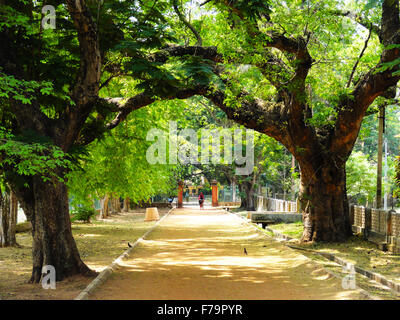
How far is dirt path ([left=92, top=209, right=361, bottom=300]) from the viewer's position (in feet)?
29.3

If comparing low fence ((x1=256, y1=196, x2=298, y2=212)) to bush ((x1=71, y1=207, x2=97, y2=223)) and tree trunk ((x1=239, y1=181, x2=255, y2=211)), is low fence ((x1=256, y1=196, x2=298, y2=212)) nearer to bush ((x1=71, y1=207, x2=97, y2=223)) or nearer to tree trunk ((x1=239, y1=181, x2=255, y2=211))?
tree trunk ((x1=239, y1=181, x2=255, y2=211))

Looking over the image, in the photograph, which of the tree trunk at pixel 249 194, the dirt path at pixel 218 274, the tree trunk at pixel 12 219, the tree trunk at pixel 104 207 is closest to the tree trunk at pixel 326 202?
the dirt path at pixel 218 274

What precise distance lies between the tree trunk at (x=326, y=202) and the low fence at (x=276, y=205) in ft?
35.7

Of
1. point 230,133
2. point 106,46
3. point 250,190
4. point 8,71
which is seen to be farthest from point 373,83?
point 250,190

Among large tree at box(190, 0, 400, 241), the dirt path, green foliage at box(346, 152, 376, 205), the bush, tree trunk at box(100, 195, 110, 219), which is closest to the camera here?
the dirt path

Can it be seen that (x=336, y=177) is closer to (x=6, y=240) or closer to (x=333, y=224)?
(x=333, y=224)

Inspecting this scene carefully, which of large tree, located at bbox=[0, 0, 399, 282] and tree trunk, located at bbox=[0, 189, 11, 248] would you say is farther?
tree trunk, located at bbox=[0, 189, 11, 248]

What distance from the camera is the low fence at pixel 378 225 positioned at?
14918 mm

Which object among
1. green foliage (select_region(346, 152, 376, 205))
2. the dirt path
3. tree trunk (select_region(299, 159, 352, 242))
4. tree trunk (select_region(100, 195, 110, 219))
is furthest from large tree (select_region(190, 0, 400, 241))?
green foliage (select_region(346, 152, 376, 205))

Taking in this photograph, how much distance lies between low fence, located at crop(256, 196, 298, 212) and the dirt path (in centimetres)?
1084

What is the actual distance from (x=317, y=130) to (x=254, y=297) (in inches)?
409

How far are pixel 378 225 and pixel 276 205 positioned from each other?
15047 millimetres

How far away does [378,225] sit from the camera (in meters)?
16.4

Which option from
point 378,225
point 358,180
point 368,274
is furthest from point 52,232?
point 358,180
